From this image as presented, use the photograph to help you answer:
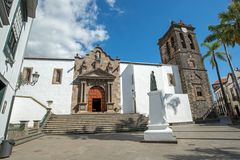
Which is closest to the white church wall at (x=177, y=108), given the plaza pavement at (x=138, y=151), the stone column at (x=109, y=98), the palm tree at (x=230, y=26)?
the stone column at (x=109, y=98)

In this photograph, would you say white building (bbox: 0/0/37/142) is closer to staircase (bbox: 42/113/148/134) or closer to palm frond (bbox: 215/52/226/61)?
staircase (bbox: 42/113/148/134)

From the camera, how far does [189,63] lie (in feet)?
62.3

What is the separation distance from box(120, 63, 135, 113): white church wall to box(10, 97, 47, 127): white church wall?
8.83 metres

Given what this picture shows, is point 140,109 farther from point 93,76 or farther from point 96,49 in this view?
point 96,49

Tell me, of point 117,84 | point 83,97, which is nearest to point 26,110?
point 83,97

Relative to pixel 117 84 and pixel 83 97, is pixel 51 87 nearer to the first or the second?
pixel 83 97

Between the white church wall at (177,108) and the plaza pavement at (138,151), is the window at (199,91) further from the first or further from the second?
the plaza pavement at (138,151)

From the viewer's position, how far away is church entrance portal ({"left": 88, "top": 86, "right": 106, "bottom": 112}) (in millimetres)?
16969

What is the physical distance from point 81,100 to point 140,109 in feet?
23.4

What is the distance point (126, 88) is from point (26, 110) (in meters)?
10.9

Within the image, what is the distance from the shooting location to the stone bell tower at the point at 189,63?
17.0 m

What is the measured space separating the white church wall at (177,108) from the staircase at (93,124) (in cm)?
395

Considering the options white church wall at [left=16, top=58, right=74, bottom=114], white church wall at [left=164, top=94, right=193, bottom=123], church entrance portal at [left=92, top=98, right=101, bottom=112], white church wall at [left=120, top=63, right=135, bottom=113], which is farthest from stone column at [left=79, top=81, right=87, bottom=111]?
white church wall at [left=164, top=94, right=193, bottom=123]

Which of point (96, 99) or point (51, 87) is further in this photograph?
point (96, 99)
